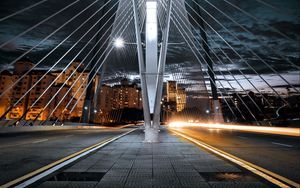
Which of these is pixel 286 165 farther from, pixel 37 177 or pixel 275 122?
pixel 275 122

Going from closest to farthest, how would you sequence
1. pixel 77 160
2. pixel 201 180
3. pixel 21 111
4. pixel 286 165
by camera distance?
pixel 201 180, pixel 286 165, pixel 77 160, pixel 21 111

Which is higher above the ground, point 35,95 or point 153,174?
point 35,95

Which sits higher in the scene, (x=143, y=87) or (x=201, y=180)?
(x=143, y=87)

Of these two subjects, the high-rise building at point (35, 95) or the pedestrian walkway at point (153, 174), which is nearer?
the pedestrian walkway at point (153, 174)

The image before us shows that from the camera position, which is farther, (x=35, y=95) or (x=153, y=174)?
(x=35, y=95)

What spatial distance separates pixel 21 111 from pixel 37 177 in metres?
131

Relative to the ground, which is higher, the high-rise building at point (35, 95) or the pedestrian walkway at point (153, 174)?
the high-rise building at point (35, 95)

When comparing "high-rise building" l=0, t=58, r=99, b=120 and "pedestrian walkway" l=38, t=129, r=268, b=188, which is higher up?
"high-rise building" l=0, t=58, r=99, b=120

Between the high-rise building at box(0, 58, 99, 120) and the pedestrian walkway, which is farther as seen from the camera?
the high-rise building at box(0, 58, 99, 120)

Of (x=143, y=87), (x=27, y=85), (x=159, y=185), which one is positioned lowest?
(x=159, y=185)

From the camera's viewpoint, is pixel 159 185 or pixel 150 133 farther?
pixel 150 133

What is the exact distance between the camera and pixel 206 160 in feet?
26.6

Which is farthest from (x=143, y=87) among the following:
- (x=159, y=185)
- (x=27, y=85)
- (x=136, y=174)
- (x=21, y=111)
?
(x=27, y=85)

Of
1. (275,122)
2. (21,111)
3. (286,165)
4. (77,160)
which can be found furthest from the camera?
(21,111)
